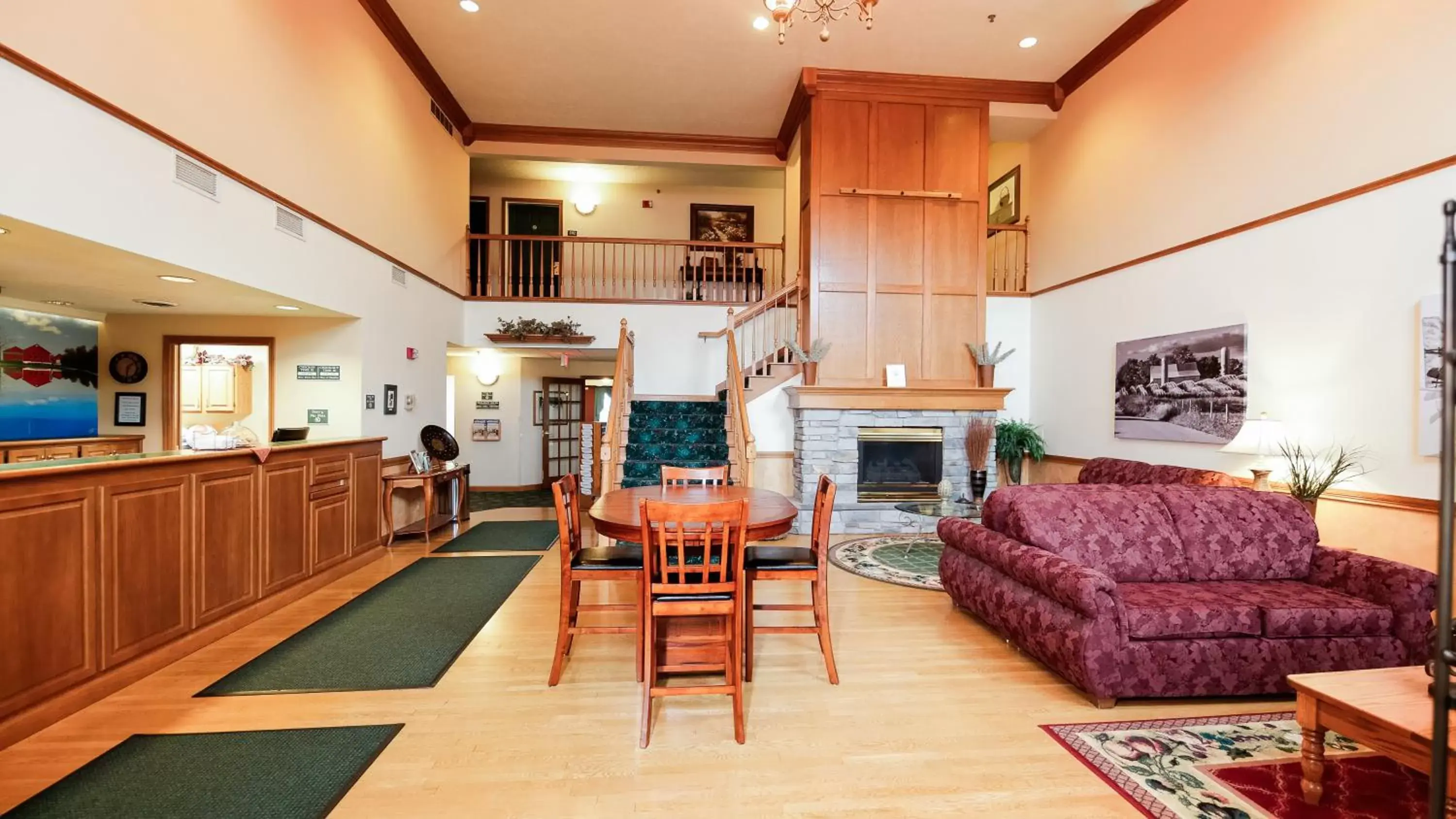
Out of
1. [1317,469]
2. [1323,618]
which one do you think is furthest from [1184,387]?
[1323,618]

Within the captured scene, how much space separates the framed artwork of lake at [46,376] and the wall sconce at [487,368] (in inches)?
162

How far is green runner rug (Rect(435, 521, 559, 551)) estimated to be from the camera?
553 cm

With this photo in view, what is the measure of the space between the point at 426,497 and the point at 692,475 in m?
3.33

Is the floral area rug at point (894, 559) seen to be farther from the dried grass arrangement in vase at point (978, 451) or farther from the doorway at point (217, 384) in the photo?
the doorway at point (217, 384)

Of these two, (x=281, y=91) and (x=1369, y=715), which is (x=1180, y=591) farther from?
(x=281, y=91)

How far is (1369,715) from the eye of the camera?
A: 5.85 ft

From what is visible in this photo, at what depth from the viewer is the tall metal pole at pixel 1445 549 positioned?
939 mm

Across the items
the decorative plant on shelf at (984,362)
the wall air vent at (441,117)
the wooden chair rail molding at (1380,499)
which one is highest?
the wall air vent at (441,117)

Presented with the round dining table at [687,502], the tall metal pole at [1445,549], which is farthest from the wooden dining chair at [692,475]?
the tall metal pole at [1445,549]

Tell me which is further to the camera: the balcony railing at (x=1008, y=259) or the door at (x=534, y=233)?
the door at (x=534, y=233)

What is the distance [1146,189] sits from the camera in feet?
17.8

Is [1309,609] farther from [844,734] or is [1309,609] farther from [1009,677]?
[844,734]

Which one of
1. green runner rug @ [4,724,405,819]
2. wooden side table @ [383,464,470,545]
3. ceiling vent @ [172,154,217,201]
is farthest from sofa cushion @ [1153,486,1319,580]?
wooden side table @ [383,464,470,545]

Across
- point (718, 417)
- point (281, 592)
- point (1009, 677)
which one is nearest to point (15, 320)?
point (281, 592)
